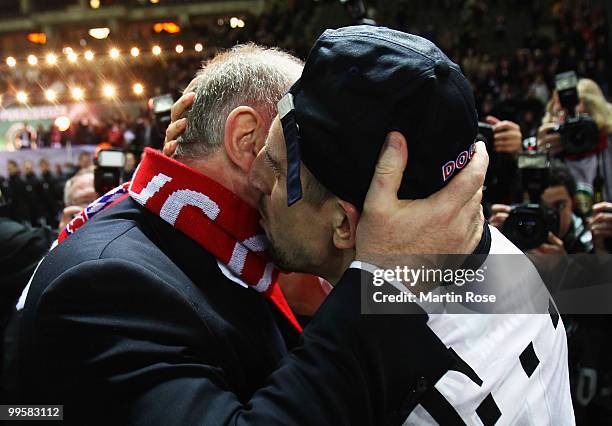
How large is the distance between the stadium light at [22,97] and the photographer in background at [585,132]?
1524 cm

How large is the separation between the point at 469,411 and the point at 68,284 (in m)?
0.58

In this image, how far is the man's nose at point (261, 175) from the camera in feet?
3.39

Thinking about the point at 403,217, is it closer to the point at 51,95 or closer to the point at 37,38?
the point at 51,95

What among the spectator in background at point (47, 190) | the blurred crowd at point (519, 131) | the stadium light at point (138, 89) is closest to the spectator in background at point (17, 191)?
the blurred crowd at point (519, 131)

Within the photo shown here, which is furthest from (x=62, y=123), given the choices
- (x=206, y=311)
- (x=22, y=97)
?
(x=206, y=311)

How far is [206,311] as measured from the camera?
3.13 ft

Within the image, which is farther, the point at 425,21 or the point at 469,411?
the point at 425,21

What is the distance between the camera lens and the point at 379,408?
823mm

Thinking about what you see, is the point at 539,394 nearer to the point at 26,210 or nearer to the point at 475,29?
the point at 26,210

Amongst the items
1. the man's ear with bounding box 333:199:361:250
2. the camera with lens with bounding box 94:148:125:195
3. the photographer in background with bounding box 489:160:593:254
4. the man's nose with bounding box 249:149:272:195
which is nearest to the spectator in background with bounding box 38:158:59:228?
the camera with lens with bounding box 94:148:125:195

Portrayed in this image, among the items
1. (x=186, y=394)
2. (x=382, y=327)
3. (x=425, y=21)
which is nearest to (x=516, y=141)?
(x=382, y=327)

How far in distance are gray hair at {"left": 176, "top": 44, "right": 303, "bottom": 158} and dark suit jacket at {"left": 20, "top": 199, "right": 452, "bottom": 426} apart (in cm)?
26

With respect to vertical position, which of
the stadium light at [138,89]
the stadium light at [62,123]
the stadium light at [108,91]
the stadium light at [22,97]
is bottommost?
the stadium light at [22,97]

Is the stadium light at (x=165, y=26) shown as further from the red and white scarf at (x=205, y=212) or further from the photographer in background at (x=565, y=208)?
the red and white scarf at (x=205, y=212)
